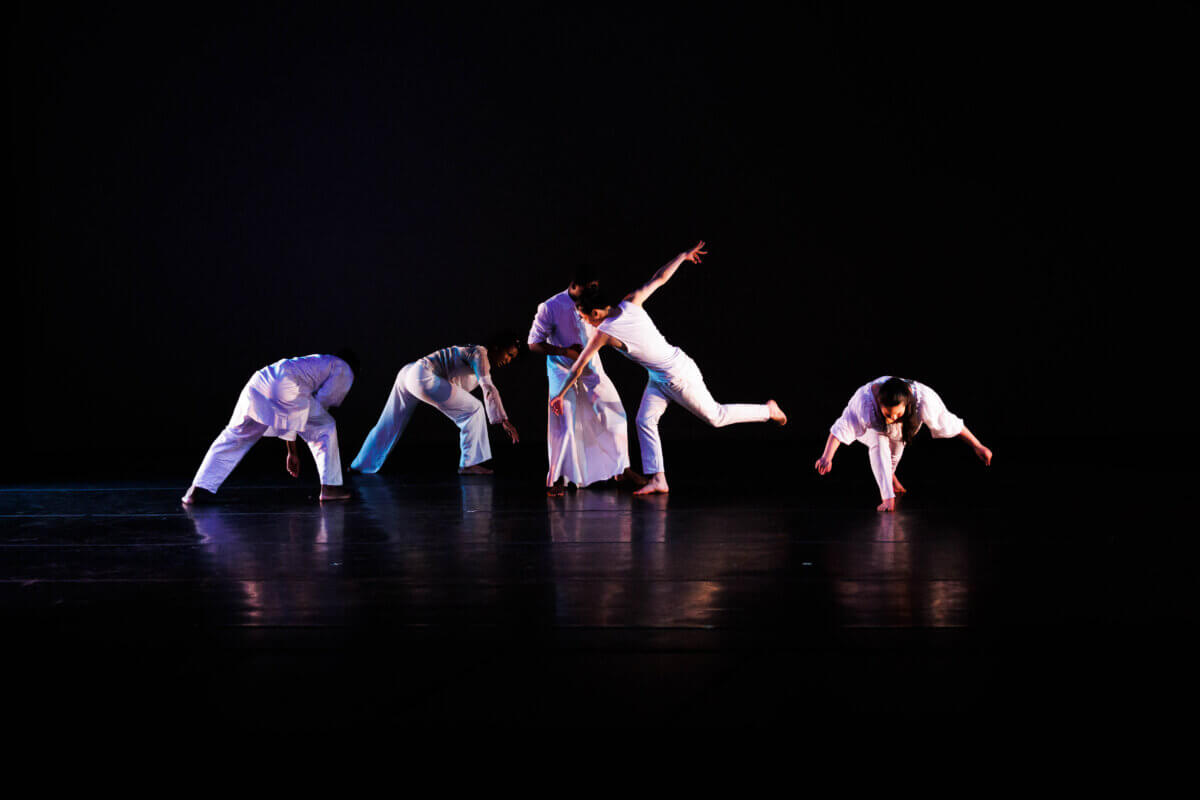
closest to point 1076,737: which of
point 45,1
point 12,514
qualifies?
point 12,514

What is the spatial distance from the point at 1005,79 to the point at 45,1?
268 inches

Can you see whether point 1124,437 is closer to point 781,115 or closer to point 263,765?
point 781,115

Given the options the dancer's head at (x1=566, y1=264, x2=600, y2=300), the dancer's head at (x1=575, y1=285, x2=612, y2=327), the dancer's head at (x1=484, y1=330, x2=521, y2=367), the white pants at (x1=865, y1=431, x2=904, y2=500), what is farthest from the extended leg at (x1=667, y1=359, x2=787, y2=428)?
the dancer's head at (x1=484, y1=330, x2=521, y2=367)

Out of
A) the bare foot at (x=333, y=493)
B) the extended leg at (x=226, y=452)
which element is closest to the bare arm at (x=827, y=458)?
the bare foot at (x=333, y=493)

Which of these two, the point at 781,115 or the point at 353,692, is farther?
the point at 781,115

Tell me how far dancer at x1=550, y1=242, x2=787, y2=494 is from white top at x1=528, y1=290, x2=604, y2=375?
0.34 metres

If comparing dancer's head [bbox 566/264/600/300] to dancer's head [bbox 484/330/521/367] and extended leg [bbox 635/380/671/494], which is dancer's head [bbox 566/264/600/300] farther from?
dancer's head [bbox 484/330/521/367]

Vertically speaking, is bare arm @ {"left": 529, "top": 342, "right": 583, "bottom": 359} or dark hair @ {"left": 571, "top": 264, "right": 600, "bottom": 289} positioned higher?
dark hair @ {"left": 571, "top": 264, "right": 600, "bottom": 289}

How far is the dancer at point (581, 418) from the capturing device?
5.04 m

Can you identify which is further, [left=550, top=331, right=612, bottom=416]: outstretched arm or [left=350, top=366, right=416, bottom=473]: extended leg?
[left=350, top=366, right=416, bottom=473]: extended leg

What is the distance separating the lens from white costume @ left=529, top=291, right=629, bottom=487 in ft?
16.5

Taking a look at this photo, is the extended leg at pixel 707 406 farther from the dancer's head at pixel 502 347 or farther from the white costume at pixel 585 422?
the dancer's head at pixel 502 347

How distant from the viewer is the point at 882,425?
4.02 meters

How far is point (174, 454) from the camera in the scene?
7344mm
